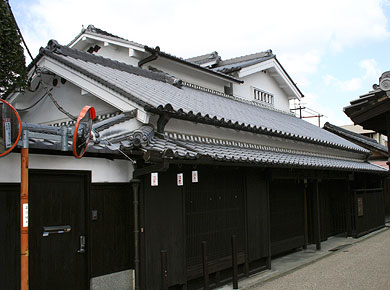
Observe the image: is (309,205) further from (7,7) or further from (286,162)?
(7,7)

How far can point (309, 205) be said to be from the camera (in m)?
16.3

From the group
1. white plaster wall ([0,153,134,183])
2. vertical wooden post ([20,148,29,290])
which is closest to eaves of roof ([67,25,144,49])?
white plaster wall ([0,153,134,183])

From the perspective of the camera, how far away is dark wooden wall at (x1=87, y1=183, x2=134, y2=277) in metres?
7.34

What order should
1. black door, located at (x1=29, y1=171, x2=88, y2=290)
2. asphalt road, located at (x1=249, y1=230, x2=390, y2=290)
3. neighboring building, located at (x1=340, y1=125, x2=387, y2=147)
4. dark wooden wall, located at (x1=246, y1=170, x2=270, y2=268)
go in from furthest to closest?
neighboring building, located at (x1=340, y1=125, x2=387, y2=147)
dark wooden wall, located at (x1=246, y1=170, x2=270, y2=268)
asphalt road, located at (x1=249, y1=230, x2=390, y2=290)
black door, located at (x1=29, y1=171, x2=88, y2=290)

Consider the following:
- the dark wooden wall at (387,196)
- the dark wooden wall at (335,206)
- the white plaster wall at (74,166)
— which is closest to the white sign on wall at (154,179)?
the white plaster wall at (74,166)

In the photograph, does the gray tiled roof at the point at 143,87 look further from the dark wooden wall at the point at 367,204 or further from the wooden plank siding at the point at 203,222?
the dark wooden wall at the point at 367,204

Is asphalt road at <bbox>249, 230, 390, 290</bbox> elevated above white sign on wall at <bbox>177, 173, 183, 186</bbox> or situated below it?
below

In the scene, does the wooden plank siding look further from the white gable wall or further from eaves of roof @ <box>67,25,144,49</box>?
eaves of roof @ <box>67,25,144,49</box>

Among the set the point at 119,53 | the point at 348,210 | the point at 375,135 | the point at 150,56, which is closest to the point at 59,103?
the point at 150,56

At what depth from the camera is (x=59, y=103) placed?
1139cm

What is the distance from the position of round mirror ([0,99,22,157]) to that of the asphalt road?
6888 mm

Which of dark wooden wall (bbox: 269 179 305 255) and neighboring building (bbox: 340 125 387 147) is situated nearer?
dark wooden wall (bbox: 269 179 305 255)

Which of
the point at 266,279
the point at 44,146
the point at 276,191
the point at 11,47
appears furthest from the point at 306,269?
the point at 11,47

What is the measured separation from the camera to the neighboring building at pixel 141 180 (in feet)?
22.0
